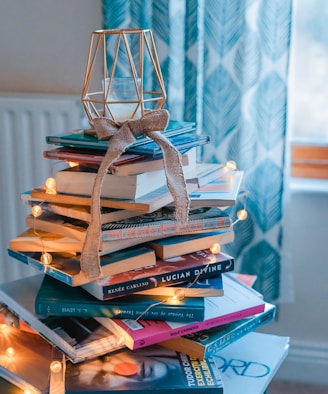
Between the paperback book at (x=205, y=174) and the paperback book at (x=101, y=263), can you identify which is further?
the paperback book at (x=205, y=174)

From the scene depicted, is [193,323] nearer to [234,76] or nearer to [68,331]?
[68,331]

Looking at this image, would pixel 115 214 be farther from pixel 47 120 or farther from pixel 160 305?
pixel 47 120

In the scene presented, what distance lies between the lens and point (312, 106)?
1665 millimetres

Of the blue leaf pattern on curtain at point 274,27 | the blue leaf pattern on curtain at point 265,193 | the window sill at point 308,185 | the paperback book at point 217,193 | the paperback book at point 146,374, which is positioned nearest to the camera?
the paperback book at point 146,374

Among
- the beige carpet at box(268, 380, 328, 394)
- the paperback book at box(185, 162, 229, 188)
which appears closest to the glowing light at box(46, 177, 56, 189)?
the paperback book at box(185, 162, 229, 188)

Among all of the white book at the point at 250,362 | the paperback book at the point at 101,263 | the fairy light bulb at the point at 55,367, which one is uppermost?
the paperback book at the point at 101,263

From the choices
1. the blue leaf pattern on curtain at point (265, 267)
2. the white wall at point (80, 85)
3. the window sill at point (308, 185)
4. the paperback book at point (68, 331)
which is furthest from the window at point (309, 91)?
the paperback book at point (68, 331)

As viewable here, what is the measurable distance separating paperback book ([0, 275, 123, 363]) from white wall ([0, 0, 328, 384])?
0.74 metres

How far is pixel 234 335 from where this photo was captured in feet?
3.14

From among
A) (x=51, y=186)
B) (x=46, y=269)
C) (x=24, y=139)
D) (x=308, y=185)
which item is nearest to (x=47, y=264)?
(x=46, y=269)

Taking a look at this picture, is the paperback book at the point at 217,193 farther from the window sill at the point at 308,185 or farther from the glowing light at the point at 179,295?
the window sill at the point at 308,185

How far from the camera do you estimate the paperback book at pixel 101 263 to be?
881 millimetres

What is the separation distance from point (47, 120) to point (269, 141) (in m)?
0.56

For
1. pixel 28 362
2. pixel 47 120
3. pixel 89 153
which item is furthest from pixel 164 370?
pixel 47 120
